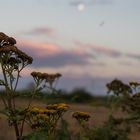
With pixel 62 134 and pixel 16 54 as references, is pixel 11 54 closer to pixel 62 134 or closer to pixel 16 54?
pixel 16 54

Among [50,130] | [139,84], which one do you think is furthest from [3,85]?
[139,84]

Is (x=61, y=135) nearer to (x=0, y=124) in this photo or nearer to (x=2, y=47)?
(x=2, y=47)

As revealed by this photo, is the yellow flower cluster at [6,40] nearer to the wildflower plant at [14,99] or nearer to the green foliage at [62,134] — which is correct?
the wildflower plant at [14,99]

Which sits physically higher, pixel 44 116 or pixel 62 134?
pixel 44 116

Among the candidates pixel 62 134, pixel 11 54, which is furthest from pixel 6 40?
pixel 62 134

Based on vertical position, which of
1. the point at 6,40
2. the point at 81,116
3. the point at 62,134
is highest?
the point at 6,40

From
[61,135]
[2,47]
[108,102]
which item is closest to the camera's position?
[2,47]

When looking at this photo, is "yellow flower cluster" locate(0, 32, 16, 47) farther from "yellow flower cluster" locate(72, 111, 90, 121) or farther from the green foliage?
the green foliage

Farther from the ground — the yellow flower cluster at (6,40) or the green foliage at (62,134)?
the yellow flower cluster at (6,40)

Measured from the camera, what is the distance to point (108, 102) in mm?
13648

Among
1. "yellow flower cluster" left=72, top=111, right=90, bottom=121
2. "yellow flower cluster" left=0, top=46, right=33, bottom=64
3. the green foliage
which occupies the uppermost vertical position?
"yellow flower cluster" left=0, top=46, right=33, bottom=64

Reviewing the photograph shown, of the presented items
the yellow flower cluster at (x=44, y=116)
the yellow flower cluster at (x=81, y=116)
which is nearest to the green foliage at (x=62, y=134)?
the yellow flower cluster at (x=81, y=116)

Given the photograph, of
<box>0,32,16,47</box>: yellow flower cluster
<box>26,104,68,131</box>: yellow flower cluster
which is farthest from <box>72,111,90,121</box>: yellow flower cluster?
<box>0,32,16,47</box>: yellow flower cluster

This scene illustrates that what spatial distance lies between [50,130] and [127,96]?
2292 millimetres
